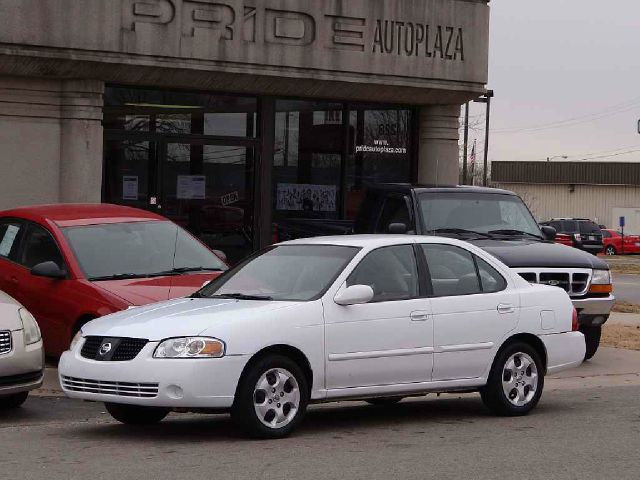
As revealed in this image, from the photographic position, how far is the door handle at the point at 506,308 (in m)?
10.6

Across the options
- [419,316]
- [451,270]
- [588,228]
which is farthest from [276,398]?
[588,228]

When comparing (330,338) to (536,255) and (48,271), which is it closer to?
(48,271)

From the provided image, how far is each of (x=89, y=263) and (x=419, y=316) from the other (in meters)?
3.97

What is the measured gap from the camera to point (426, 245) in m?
10.5

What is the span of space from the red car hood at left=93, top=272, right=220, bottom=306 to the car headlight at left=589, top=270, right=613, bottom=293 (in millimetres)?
4321

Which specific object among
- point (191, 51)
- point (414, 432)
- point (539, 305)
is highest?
point (191, 51)

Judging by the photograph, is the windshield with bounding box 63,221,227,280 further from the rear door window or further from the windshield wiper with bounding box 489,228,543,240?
the rear door window

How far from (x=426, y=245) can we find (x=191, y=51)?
27.9 ft

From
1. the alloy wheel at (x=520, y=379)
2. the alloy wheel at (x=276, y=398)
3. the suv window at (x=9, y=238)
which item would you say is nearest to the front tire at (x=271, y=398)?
the alloy wheel at (x=276, y=398)

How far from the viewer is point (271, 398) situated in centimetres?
904

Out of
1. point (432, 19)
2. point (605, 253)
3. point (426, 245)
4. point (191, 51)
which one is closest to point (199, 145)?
point (191, 51)

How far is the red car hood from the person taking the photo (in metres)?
11.7

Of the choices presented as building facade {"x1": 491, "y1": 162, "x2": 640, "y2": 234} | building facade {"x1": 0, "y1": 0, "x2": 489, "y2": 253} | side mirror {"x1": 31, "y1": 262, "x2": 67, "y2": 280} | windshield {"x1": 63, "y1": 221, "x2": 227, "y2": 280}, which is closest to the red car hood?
windshield {"x1": 63, "y1": 221, "x2": 227, "y2": 280}

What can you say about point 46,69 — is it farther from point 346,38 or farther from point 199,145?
point 346,38
